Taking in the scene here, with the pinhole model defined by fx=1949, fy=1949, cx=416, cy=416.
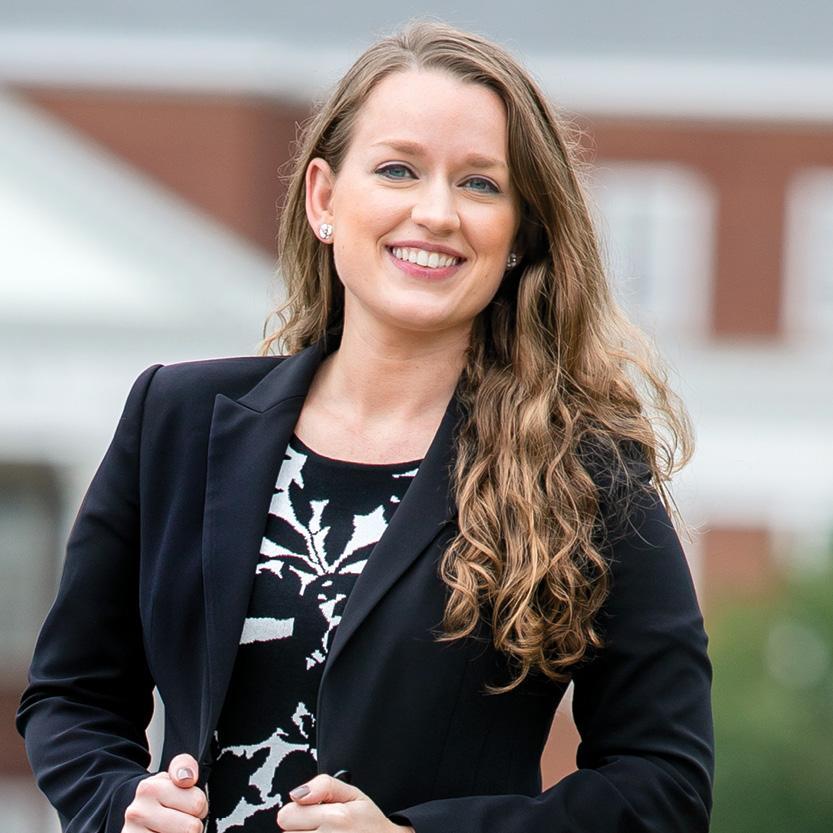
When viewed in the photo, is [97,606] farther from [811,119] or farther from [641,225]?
[811,119]

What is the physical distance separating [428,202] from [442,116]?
0.13 m

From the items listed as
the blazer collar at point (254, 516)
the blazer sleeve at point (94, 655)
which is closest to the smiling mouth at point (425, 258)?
the blazer collar at point (254, 516)

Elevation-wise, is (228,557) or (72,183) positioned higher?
(228,557)

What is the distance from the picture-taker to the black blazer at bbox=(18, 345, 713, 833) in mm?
2768

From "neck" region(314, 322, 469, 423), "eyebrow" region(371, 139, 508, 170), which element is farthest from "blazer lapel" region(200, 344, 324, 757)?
"eyebrow" region(371, 139, 508, 170)

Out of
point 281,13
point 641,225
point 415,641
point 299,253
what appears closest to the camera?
point 415,641

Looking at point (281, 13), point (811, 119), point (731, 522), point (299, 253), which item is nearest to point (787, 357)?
point (731, 522)

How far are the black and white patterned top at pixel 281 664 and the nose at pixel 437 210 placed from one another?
1.44 feet

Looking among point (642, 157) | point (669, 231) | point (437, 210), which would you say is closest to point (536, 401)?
point (437, 210)

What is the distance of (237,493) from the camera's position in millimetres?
2910

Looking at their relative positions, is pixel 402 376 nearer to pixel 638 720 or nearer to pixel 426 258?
pixel 426 258

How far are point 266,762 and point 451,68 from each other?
107cm

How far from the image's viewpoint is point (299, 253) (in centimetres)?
330

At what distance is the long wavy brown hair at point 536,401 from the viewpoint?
9.12 ft
